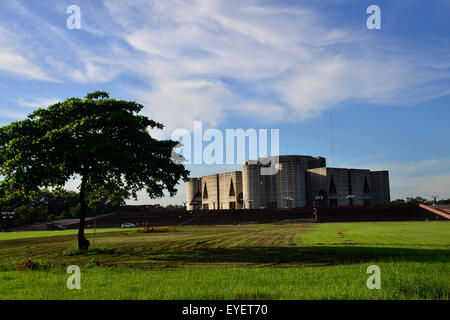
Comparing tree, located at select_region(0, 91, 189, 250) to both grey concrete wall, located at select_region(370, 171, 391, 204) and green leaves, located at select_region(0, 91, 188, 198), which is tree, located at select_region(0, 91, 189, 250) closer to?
green leaves, located at select_region(0, 91, 188, 198)

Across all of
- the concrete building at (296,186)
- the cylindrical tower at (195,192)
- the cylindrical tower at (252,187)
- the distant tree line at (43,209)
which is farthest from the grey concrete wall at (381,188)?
the distant tree line at (43,209)

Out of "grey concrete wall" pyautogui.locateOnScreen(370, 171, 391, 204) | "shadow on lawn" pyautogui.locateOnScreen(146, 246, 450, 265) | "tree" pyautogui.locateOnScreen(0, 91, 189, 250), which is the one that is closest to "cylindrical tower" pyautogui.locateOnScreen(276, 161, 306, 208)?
"grey concrete wall" pyautogui.locateOnScreen(370, 171, 391, 204)

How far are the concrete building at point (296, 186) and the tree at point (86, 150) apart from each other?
9294cm

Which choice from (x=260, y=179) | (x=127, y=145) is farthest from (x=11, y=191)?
(x=260, y=179)

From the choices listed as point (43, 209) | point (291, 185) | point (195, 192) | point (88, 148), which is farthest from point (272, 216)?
point (88, 148)

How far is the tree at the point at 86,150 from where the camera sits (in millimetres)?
21266

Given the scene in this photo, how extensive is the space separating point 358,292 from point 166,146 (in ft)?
60.1

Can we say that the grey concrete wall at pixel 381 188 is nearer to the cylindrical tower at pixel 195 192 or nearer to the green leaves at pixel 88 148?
the cylindrical tower at pixel 195 192

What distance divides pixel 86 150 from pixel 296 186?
101 m

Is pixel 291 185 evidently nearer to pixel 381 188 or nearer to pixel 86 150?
pixel 381 188

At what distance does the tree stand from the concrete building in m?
92.9

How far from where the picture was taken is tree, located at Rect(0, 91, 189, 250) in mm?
21266

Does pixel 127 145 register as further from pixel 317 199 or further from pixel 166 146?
pixel 317 199

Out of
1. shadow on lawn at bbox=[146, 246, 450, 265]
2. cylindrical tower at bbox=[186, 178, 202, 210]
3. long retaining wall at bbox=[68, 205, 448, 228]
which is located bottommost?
long retaining wall at bbox=[68, 205, 448, 228]
